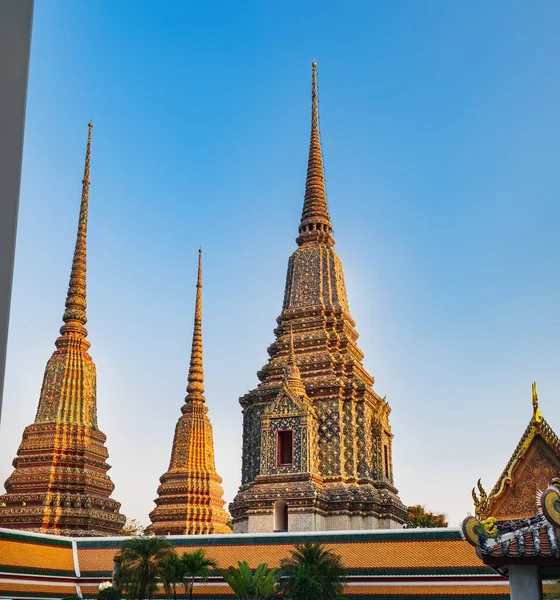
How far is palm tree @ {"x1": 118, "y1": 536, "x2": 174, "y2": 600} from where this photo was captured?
734 inches

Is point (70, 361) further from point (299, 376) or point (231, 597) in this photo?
point (231, 597)

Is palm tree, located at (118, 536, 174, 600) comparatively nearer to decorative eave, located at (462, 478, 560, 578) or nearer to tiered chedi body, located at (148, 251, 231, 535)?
decorative eave, located at (462, 478, 560, 578)

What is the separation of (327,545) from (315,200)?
52.2 ft

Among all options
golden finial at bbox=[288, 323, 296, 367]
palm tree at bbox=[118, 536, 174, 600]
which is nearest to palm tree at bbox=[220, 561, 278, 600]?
palm tree at bbox=[118, 536, 174, 600]

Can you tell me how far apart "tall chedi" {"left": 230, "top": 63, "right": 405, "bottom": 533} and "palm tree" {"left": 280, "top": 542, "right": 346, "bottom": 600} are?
4.77m

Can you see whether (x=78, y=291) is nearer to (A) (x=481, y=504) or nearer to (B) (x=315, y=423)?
(B) (x=315, y=423)

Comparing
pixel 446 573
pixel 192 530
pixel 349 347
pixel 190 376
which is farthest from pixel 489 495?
pixel 190 376

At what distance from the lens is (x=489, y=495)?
16.4 metres

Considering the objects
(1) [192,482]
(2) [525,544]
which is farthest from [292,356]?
(2) [525,544]

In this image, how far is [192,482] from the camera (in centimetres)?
3525

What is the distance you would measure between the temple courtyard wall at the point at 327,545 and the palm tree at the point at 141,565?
3.22 metres

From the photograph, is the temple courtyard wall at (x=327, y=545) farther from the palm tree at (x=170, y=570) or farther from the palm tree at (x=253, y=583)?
the palm tree at (x=170, y=570)

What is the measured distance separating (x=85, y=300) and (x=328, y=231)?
10.7 meters

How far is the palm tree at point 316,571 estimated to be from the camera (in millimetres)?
18344
